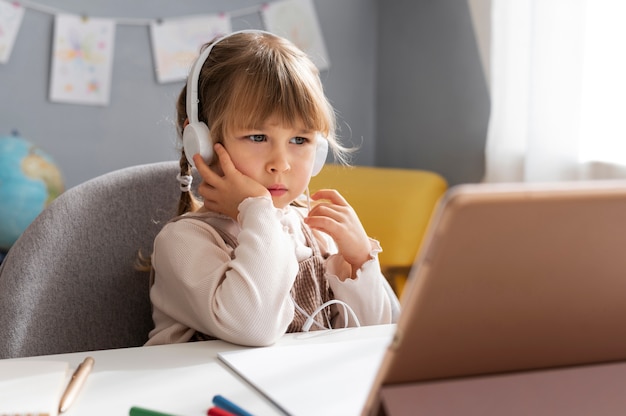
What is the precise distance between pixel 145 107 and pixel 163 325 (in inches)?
95.2

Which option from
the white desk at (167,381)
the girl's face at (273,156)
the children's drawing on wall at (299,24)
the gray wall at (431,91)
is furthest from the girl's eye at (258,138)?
the children's drawing on wall at (299,24)

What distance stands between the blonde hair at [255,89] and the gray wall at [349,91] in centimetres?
183

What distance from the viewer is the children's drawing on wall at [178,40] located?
3.33 meters

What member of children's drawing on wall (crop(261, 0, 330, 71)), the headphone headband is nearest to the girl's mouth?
the headphone headband

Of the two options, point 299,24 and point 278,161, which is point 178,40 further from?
point 278,161

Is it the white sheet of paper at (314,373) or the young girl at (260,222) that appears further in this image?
the young girl at (260,222)

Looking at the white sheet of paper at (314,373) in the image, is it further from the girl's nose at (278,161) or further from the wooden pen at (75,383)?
the girl's nose at (278,161)

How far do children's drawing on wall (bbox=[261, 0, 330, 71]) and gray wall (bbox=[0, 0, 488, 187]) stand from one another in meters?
0.05

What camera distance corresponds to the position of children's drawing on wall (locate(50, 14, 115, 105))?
3.23 meters

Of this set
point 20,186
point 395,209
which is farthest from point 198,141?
point 20,186

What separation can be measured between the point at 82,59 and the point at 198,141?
7.75ft

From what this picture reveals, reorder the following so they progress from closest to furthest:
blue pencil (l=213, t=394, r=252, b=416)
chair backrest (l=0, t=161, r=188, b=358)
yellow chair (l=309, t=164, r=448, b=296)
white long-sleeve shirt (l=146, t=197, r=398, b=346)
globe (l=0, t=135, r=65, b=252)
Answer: blue pencil (l=213, t=394, r=252, b=416)
white long-sleeve shirt (l=146, t=197, r=398, b=346)
chair backrest (l=0, t=161, r=188, b=358)
yellow chair (l=309, t=164, r=448, b=296)
globe (l=0, t=135, r=65, b=252)

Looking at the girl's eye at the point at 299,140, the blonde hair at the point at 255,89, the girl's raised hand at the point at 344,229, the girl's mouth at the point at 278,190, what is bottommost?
the girl's raised hand at the point at 344,229

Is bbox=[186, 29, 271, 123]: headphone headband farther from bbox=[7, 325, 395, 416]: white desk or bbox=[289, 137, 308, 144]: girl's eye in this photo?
bbox=[7, 325, 395, 416]: white desk
